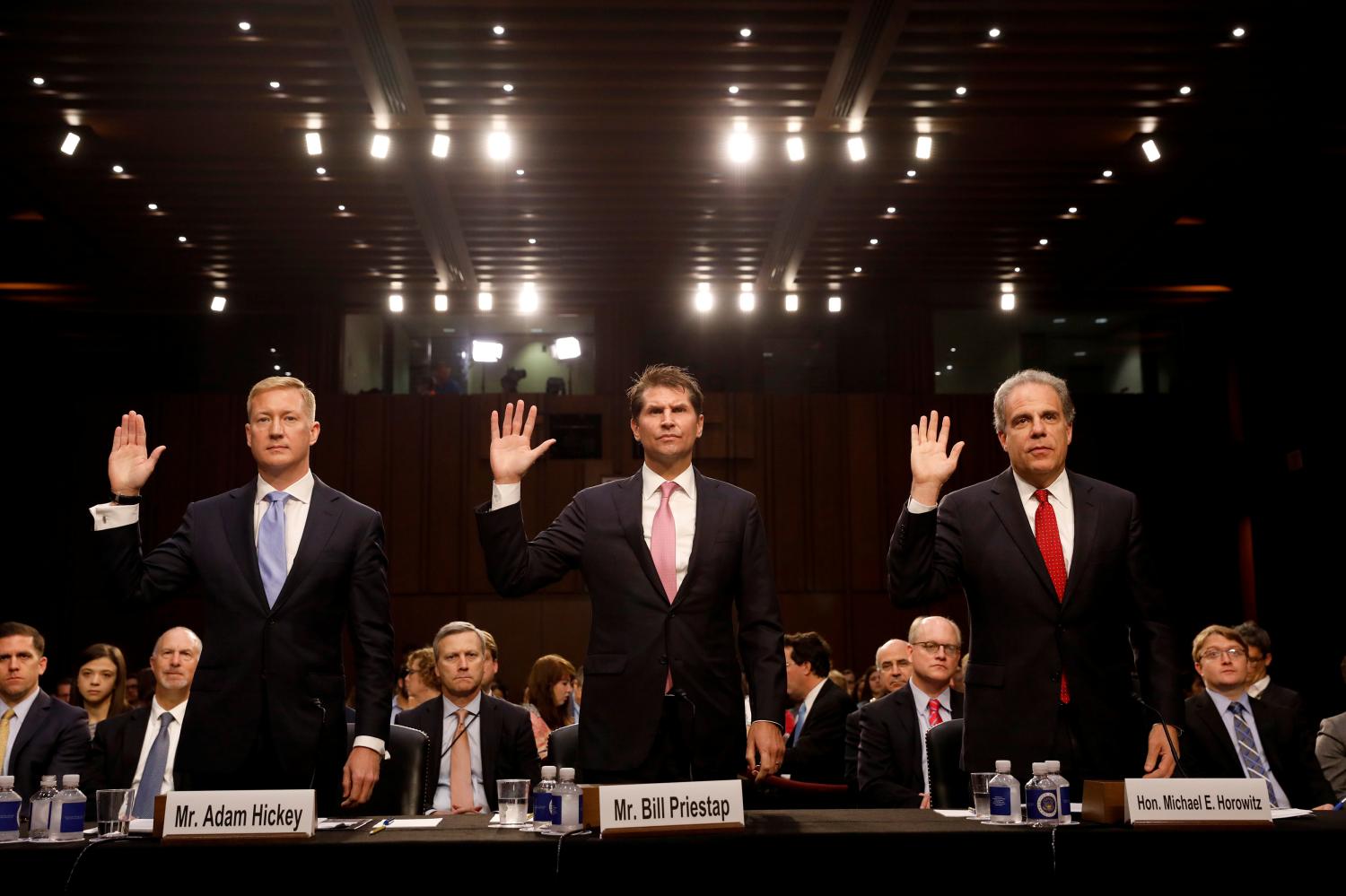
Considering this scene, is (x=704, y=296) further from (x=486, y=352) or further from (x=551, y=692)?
(x=551, y=692)

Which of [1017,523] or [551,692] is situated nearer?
[1017,523]

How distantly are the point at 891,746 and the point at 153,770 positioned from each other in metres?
2.72

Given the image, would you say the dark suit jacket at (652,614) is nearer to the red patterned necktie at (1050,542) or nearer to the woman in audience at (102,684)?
the red patterned necktie at (1050,542)

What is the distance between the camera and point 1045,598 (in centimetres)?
254

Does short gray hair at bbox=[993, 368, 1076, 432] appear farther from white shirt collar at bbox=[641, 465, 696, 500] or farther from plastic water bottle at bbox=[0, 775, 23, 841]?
plastic water bottle at bbox=[0, 775, 23, 841]

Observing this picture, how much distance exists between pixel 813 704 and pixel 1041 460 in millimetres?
2966

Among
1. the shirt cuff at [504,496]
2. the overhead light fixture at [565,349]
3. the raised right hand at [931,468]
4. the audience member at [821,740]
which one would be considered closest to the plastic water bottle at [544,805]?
the shirt cuff at [504,496]

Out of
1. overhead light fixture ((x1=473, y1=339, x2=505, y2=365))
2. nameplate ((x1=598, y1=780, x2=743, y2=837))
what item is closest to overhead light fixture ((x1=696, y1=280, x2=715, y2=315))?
overhead light fixture ((x1=473, y1=339, x2=505, y2=365))

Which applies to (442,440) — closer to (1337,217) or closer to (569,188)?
(569,188)

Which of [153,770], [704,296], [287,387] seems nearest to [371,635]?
[287,387]

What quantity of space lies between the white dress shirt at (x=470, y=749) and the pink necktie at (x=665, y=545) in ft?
7.39

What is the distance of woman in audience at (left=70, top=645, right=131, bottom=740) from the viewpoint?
228 inches

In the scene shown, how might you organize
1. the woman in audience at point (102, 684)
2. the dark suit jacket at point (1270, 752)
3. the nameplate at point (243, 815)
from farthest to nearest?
the woman in audience at point (102, 684) < the dark suit jacket at point (1270, 752) < the nameplate at point (243, 815)

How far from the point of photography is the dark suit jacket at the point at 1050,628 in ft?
8.13
